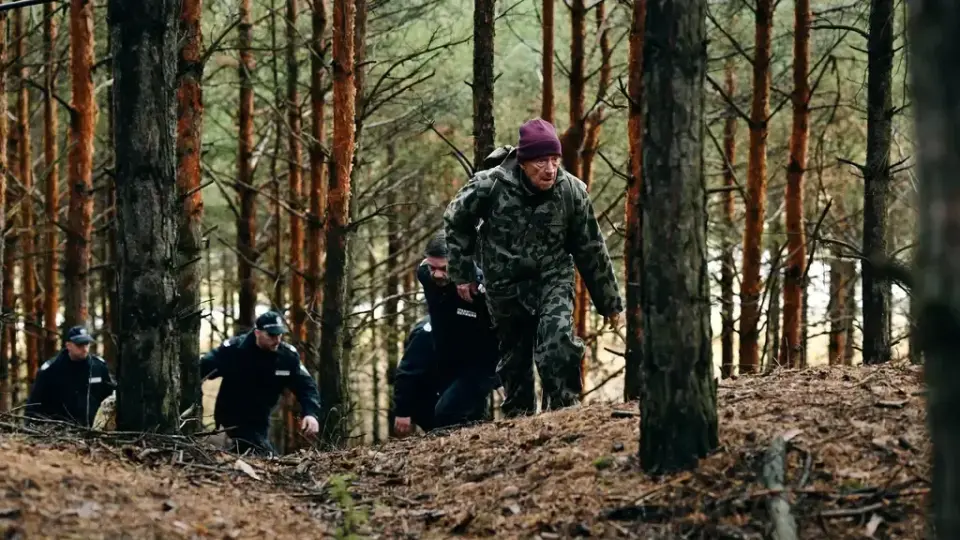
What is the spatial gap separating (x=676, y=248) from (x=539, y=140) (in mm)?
2475

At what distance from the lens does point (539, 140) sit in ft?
21.4

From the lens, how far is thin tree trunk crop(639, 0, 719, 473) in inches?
162

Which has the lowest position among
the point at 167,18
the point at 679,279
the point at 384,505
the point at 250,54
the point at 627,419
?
the point at 384,505

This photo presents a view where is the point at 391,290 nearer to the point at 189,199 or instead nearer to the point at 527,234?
the point at 189,199

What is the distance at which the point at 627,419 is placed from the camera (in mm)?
5355

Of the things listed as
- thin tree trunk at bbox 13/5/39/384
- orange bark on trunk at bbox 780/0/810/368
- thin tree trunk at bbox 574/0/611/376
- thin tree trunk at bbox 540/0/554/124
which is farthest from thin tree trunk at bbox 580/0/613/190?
thin tree trunk at bbox 13/5/39/384

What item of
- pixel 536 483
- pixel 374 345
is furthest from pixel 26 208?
pixel 536 483

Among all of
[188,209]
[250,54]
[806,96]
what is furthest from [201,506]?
[250,54]

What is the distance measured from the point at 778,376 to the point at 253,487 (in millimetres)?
3226

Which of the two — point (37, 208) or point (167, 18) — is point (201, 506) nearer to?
point (167, 18)

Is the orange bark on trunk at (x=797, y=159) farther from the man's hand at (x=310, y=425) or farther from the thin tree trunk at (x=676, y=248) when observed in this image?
the thin tree trunk at (x=676, y=248)

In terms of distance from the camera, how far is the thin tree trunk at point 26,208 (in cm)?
1639

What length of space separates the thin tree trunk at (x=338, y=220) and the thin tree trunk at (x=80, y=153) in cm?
367

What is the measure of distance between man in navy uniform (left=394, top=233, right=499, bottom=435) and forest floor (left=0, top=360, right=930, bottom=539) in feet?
7.34
